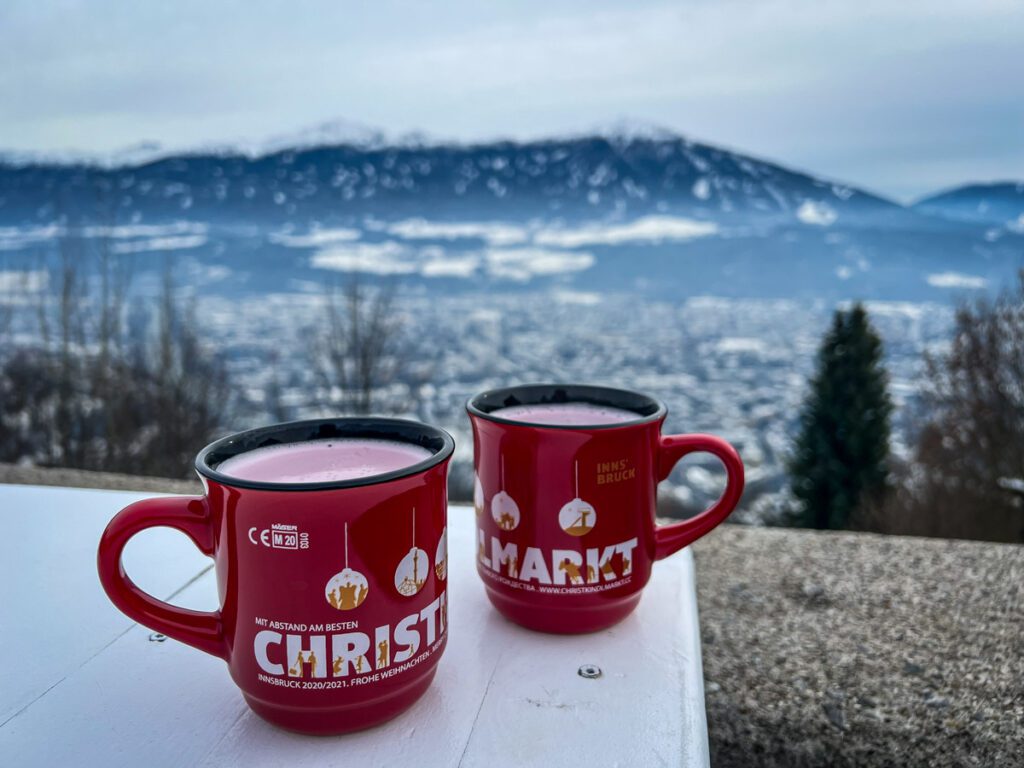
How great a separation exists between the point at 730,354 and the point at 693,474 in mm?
7326

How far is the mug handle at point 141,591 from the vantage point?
517 millimetres

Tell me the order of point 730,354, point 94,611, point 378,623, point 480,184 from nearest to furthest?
point 378,623, point 94,611, point 730,354, point 480,184

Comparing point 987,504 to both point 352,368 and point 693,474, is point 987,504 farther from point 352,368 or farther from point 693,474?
point 352,368

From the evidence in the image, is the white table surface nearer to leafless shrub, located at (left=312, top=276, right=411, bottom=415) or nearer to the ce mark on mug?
the ce mark on mug

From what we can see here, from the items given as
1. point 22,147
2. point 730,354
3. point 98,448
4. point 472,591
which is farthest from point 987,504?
point 22,147

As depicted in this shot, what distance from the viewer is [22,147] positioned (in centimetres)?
1066

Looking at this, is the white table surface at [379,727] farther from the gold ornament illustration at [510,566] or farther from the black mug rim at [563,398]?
the black mug rim at [563,398]

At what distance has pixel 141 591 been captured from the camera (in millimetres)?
536

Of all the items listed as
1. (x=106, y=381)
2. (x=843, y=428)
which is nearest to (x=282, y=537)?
(x=843, y=428)

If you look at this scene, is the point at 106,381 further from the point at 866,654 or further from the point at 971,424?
the point at 866,654

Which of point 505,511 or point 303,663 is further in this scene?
point 505,511

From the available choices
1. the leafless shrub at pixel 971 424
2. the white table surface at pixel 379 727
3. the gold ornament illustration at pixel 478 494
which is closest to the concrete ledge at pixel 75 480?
the white table surface at pixel 379 727

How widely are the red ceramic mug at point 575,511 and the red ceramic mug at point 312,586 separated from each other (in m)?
0.12

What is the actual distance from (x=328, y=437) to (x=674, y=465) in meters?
0.31
